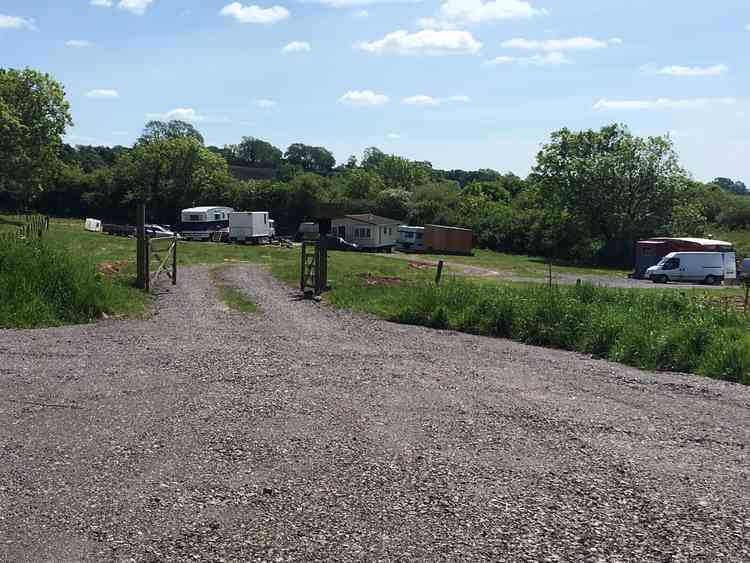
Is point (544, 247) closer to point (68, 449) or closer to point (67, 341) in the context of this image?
point (67, 341)

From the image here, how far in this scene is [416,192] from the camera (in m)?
86.6

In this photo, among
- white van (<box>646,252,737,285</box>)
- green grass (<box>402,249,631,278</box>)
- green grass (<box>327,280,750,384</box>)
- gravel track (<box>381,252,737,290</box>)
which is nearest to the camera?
green grass (<box>327,280,750,384</box>)

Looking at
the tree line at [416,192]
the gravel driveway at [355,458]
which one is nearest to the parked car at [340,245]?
the tree line at [416,192]

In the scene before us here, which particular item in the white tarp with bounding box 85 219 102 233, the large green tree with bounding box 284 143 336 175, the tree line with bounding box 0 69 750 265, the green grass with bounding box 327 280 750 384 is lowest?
the green grass with bounding box 327 280 750 384

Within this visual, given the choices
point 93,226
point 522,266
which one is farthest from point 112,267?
point 93,226

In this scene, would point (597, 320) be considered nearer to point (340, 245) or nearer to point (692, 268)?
point (692, 268)

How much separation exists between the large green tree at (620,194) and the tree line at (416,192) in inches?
3.5

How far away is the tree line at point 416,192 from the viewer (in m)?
64.1

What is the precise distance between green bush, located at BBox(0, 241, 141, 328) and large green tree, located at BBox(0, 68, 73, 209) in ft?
153

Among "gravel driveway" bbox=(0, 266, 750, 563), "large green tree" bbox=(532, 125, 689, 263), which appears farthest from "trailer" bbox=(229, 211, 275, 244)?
"gravel driveway" bbox=(0, 266, 750, 563)

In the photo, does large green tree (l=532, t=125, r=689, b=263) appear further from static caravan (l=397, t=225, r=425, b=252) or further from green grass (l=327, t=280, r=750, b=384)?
green grass (l=327, t=280, r=750, b=384)

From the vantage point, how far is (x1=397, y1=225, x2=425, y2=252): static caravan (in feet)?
217

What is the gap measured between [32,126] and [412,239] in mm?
33950

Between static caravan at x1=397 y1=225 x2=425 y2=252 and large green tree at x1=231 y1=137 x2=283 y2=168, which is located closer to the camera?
static caravan at x1=397 y1=225 x2=425 y2=252
